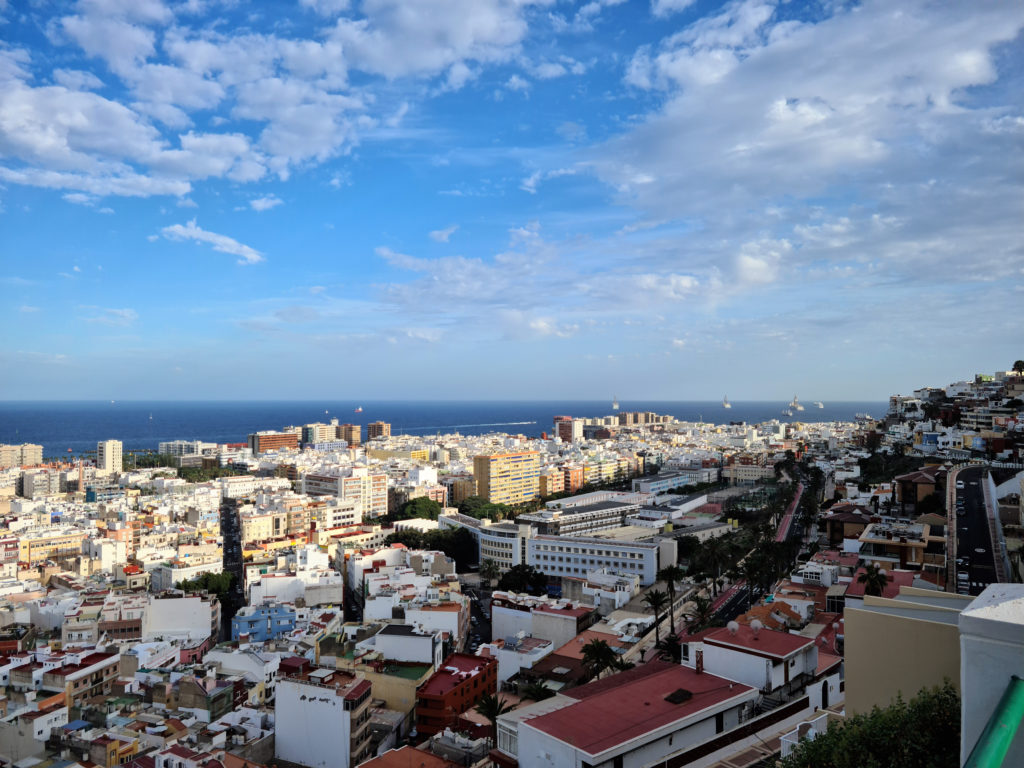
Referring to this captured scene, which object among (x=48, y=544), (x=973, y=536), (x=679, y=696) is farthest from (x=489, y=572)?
(x=679, y=696)

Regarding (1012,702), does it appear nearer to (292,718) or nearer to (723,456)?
(292,718)

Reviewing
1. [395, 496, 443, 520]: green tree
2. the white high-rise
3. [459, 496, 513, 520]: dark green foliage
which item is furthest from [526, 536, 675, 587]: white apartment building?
the white high-rise

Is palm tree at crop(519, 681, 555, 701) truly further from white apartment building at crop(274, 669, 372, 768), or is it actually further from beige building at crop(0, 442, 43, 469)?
beige building at crop(0, 442, 43, 469)

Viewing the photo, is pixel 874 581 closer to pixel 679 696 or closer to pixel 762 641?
pixel 762 641

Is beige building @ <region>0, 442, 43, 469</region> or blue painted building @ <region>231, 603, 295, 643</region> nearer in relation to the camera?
blue painted building @ <region>231, 603, 295, 643</region>

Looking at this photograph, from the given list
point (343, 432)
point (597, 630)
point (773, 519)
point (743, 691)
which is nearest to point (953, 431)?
point (773, 519)

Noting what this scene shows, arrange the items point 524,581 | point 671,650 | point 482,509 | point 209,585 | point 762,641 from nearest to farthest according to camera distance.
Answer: point 762,641 < point 671,650 < point 209,585 < point 524,581 < point 482,509

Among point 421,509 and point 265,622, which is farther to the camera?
point 421,509
